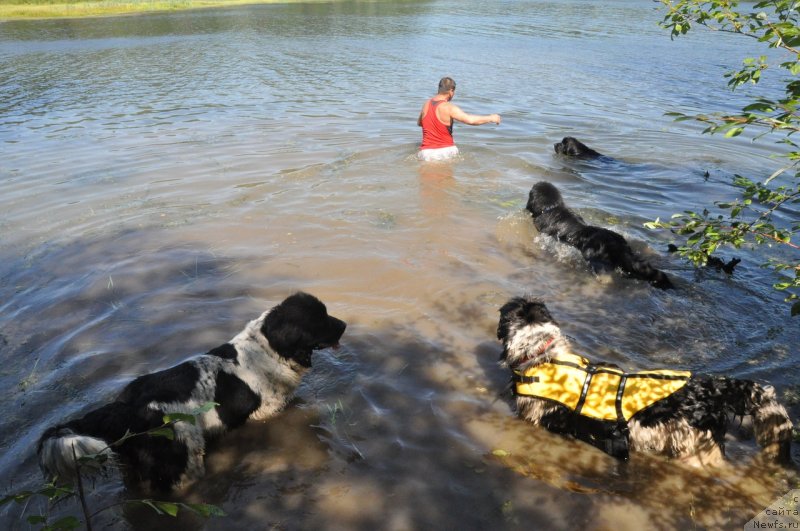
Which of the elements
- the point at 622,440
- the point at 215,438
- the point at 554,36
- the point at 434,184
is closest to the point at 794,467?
the point at 622,440

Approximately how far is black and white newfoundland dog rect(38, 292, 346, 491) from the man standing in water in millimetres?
7416

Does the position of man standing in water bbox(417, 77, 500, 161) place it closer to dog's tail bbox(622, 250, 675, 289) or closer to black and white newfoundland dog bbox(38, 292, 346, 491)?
dog's tail bbox(622, 250, 675, 289)

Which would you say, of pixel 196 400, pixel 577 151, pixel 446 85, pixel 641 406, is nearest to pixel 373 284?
pixel 196 400

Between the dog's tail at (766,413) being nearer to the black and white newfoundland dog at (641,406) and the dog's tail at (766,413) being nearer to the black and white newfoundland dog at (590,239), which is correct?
the black and white newfoundland dog at (641,406)

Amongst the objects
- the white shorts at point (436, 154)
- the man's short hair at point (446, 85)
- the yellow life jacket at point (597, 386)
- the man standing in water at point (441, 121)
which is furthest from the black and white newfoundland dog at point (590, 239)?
the man's short hair at point (446, 85)

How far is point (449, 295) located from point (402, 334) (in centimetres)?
98

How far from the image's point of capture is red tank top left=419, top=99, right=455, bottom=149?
36.6 ft

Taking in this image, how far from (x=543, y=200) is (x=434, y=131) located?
3711 millimetres

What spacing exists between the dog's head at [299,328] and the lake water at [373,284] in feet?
1.58

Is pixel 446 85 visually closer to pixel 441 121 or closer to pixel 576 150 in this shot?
pixel 441 121

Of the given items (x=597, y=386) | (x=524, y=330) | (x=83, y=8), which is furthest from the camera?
(x=83, y=8)

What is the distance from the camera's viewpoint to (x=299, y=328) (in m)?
4.47

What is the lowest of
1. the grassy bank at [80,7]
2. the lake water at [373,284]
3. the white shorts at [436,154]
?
the lake water at [373,284]

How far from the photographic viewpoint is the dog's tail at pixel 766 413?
3.70 metres
